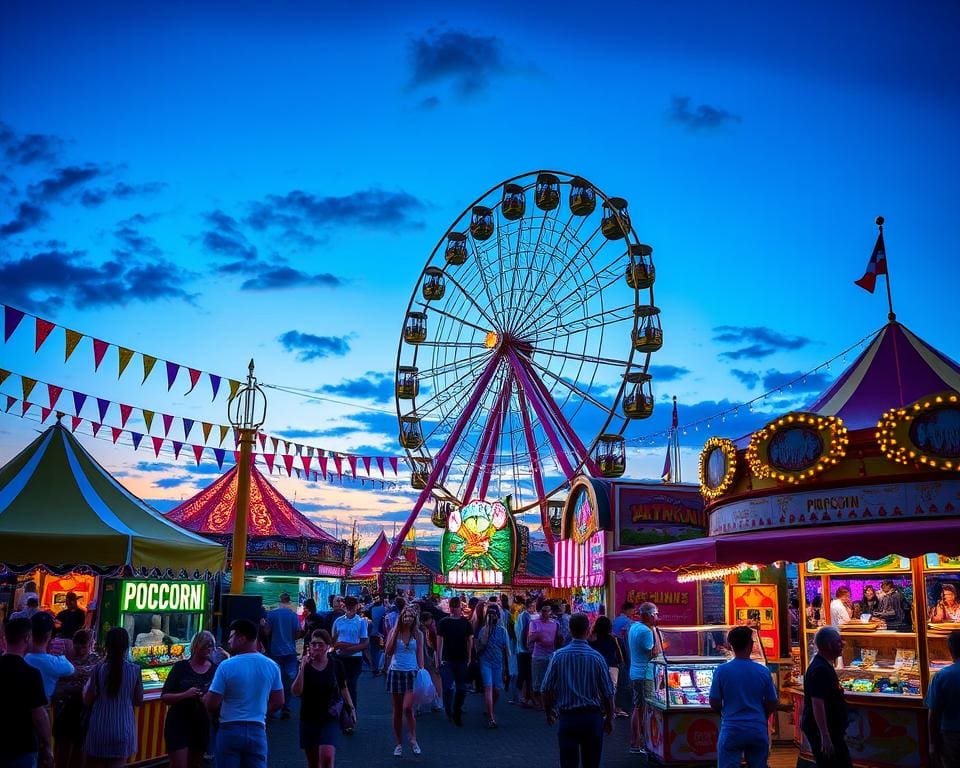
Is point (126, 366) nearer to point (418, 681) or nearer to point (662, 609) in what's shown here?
point (418, 681)

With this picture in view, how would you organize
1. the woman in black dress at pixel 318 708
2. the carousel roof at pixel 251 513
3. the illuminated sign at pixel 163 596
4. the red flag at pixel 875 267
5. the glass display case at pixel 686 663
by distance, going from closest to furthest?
the woman in black dress at pixel 318 708, the glass display case at pixel 686 663, the illuminated sign at pixel 163 596, the red flag at pixel 875 267, the carousel roof at pixel 251 513

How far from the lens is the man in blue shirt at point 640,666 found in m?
9.72

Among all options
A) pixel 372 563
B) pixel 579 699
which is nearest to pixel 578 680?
pixel 579 699

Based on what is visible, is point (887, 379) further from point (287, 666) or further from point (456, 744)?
point (287, 666)

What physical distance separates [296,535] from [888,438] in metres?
22.4

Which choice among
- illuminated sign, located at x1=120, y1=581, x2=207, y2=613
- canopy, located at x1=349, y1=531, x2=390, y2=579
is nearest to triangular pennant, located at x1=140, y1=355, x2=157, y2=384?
illuminated sign, located at x1=120, y1=581, x2=207, y2=613

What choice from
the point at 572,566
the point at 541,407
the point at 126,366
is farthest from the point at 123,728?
the point at 541,407

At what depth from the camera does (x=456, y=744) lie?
10523mm

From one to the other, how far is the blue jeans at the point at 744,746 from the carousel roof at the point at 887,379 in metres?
5.78

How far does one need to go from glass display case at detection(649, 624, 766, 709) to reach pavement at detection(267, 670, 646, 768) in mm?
772

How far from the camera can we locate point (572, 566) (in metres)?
21.4

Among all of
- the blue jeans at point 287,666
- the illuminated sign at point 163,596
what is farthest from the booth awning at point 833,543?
the illuminated sign at point 163,596

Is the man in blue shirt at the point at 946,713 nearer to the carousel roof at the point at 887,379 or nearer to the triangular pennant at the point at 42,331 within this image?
the carousel roof at the point at 887,379

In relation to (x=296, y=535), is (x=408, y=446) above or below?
above
